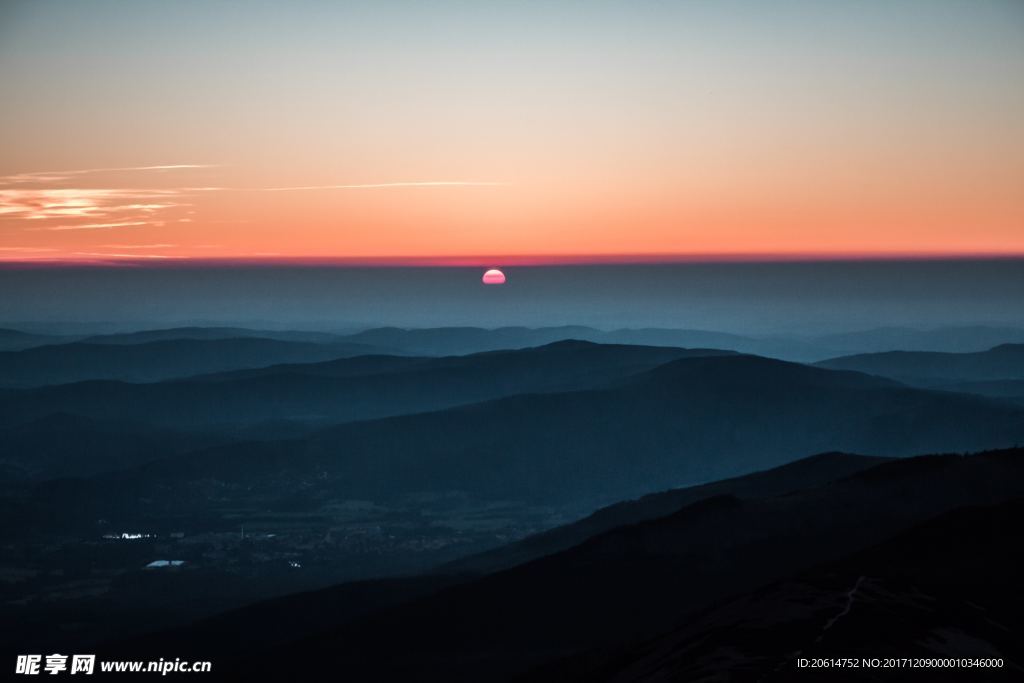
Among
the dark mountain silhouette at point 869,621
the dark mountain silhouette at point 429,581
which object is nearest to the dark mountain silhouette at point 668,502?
the dark mountain silhouette at point 429,581

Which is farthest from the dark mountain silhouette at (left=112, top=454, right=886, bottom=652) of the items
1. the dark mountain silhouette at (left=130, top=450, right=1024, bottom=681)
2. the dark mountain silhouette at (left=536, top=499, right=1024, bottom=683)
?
the dark mountain silhouette at (left=536, top=499, right=1024, bottom=683)

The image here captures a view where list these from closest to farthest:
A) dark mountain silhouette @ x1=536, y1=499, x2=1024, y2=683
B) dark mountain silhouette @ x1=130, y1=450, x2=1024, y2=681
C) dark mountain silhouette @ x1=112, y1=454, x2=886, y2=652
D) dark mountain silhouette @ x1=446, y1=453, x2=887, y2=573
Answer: dark mountain silhouette @ x1=536, y1=499, x2=1024, y2=683
dark mountain silhouette @ x1=130, y1=450, x2=1024, y2=681
dark mountain silhouette @ x1=112, y1=454, x2=886, y2=652
dark mountain silhouette @ x1=446, y1=453, x2=887, y2=573

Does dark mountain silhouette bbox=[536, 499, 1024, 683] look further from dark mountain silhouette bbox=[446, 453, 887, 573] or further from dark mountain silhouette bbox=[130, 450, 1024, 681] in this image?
dark mountain silhouette bbox=[446, 453, 887, 573]

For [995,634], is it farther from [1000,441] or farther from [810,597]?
[1000,441]

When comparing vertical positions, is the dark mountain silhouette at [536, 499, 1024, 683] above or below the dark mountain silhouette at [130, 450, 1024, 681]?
above

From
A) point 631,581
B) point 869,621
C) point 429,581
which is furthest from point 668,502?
point 869,621

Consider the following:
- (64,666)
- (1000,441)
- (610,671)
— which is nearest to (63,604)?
(64,666)

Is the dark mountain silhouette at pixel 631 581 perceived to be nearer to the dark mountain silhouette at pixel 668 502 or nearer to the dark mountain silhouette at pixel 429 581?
the dark mountain silhouette at pixel 429 581
